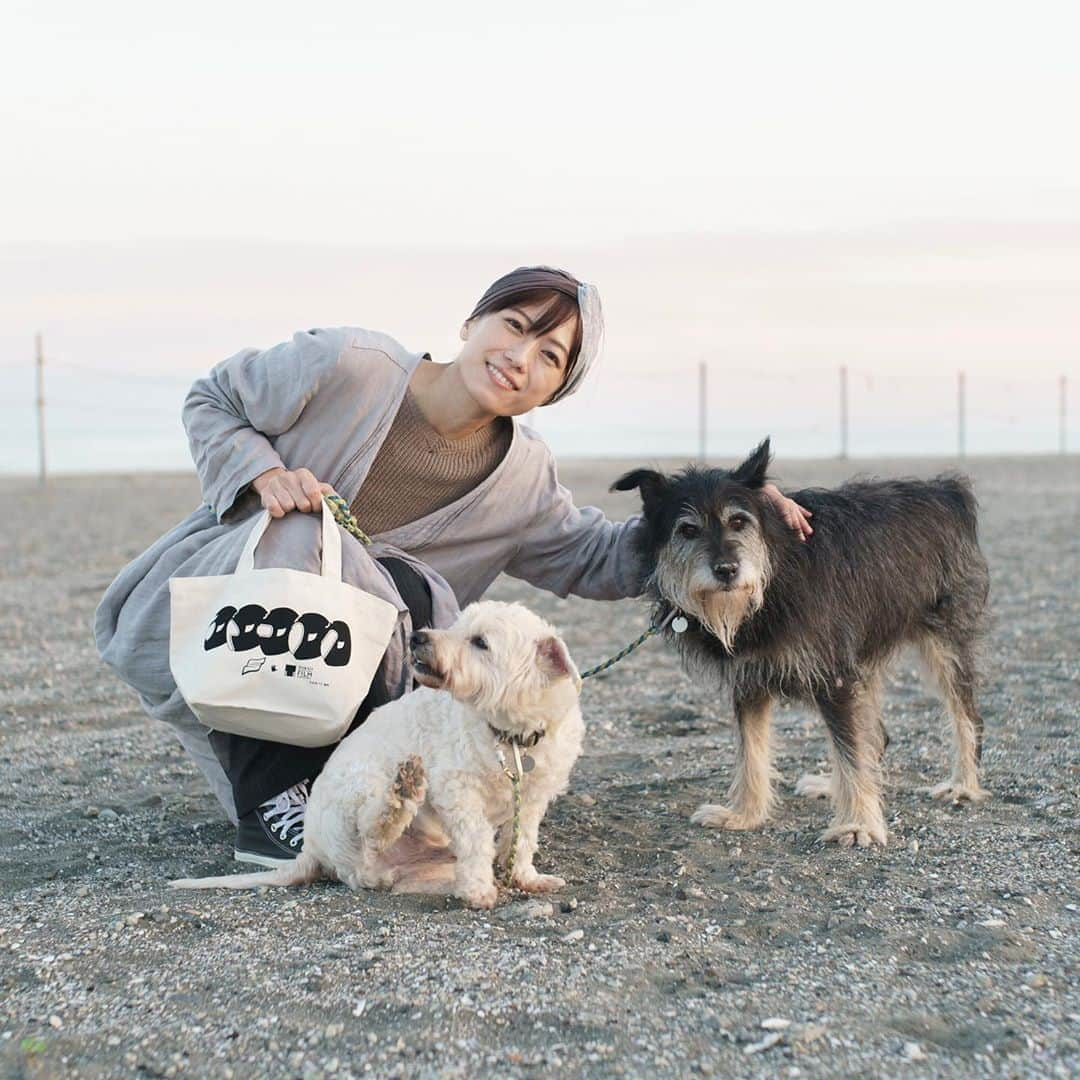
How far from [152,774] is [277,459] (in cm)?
197

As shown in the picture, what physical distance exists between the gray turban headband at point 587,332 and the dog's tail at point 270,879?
6.64 ft

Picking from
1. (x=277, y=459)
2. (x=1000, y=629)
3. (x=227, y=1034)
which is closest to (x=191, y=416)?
(x=277, y=459)

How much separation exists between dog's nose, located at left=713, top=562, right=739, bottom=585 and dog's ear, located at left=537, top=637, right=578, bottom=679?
0.85 metres

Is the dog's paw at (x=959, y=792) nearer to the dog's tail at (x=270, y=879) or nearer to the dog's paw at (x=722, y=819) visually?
the dog's paw at (x=722, y=819)

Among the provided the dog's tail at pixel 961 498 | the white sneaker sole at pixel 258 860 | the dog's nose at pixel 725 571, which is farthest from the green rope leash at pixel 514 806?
the dog's tail at pixel 961 498

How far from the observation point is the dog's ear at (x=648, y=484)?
16.5 feet

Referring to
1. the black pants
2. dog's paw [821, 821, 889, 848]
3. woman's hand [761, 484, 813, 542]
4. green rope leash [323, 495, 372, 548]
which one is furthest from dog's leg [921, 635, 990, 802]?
green rope leash [323, 495, 372, 548]

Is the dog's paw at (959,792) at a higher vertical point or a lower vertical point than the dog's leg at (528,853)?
lower

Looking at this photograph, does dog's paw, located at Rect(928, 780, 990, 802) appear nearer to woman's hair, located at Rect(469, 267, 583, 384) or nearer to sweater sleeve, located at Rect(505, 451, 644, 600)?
sweater sleeve, located at Rect(505, 451, 644, 600)

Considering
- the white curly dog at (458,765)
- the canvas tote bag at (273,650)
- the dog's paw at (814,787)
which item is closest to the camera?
the white curly dog at (458,765)

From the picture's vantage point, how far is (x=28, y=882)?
4.54 metres

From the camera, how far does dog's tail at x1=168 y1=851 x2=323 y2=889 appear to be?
4.33 m

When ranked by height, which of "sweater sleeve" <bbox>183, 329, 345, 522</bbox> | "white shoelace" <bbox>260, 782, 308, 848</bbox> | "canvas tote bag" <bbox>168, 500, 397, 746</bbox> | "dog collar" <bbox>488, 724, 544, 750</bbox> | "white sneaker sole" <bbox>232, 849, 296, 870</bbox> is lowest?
"white sneaker sole" <bbox>232, 849, 296, 870</bbox>

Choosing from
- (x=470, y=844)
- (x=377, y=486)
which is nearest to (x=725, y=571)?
(x=470, y=844)
